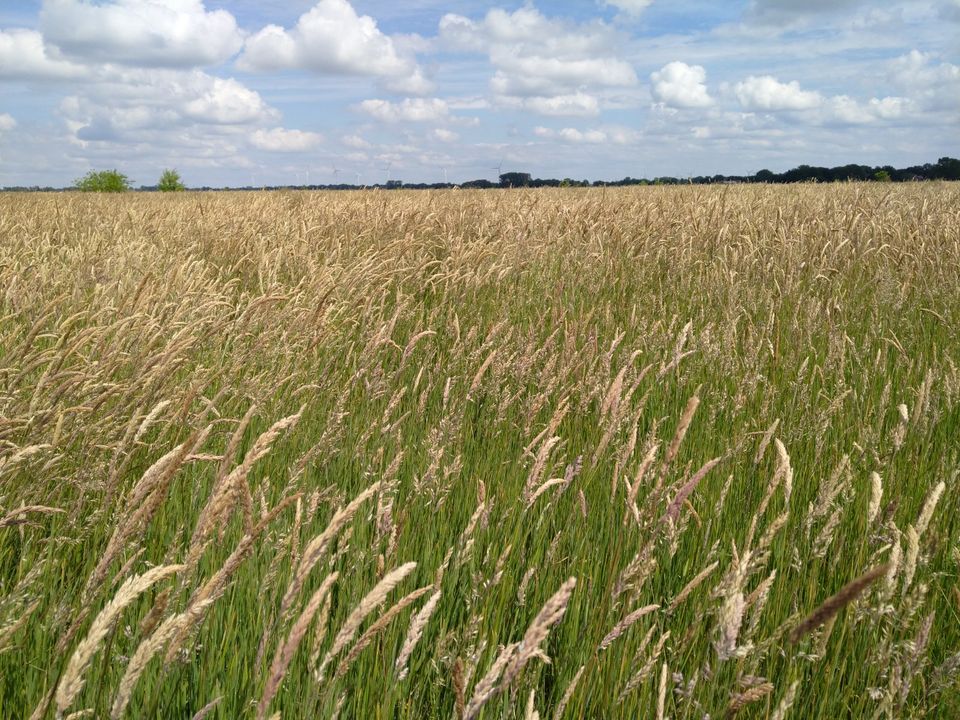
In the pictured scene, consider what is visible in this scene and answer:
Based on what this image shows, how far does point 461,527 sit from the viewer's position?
2.00 m

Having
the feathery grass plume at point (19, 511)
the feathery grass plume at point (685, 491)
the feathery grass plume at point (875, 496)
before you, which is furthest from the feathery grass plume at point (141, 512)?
the feathery grass plume at point (875, 496)

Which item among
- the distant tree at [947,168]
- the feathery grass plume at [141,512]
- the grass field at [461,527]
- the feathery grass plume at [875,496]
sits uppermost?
the distant tree at [947,168]

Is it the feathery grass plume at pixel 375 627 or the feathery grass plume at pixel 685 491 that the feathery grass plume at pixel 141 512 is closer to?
the feathery grass plume at pixel 375 627

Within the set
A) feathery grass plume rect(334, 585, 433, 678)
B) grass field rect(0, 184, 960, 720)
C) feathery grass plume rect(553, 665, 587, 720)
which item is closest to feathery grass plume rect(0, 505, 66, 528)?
grass field rect(0, 184, 960, 720)

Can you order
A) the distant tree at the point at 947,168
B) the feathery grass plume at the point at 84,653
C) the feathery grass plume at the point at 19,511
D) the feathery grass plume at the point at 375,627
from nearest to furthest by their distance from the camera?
the feathery grass plume at the point at 84,653
the feathery grass plume at the point at 375,627
the feathery grass plume at the point at 19,511
the distant tree at the point at 947,168

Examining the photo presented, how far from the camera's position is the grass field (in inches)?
43.6

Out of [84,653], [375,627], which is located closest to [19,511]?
[84,653]

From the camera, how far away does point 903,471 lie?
2.30 meters

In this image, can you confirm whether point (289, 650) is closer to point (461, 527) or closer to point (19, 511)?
point (19, 511)

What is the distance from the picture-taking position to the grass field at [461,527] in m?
1.11

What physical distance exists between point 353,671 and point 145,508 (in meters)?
0.63

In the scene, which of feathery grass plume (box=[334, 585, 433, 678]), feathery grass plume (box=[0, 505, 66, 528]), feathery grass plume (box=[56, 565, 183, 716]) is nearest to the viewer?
feathery grass plume (box=[56, 565, 183, 716])

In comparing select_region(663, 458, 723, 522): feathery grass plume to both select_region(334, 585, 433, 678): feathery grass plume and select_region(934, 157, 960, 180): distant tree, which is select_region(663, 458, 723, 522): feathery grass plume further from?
select_region(934, 157, 960, 180): distant tree

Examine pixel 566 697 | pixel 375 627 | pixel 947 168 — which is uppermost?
pixel 947 168
